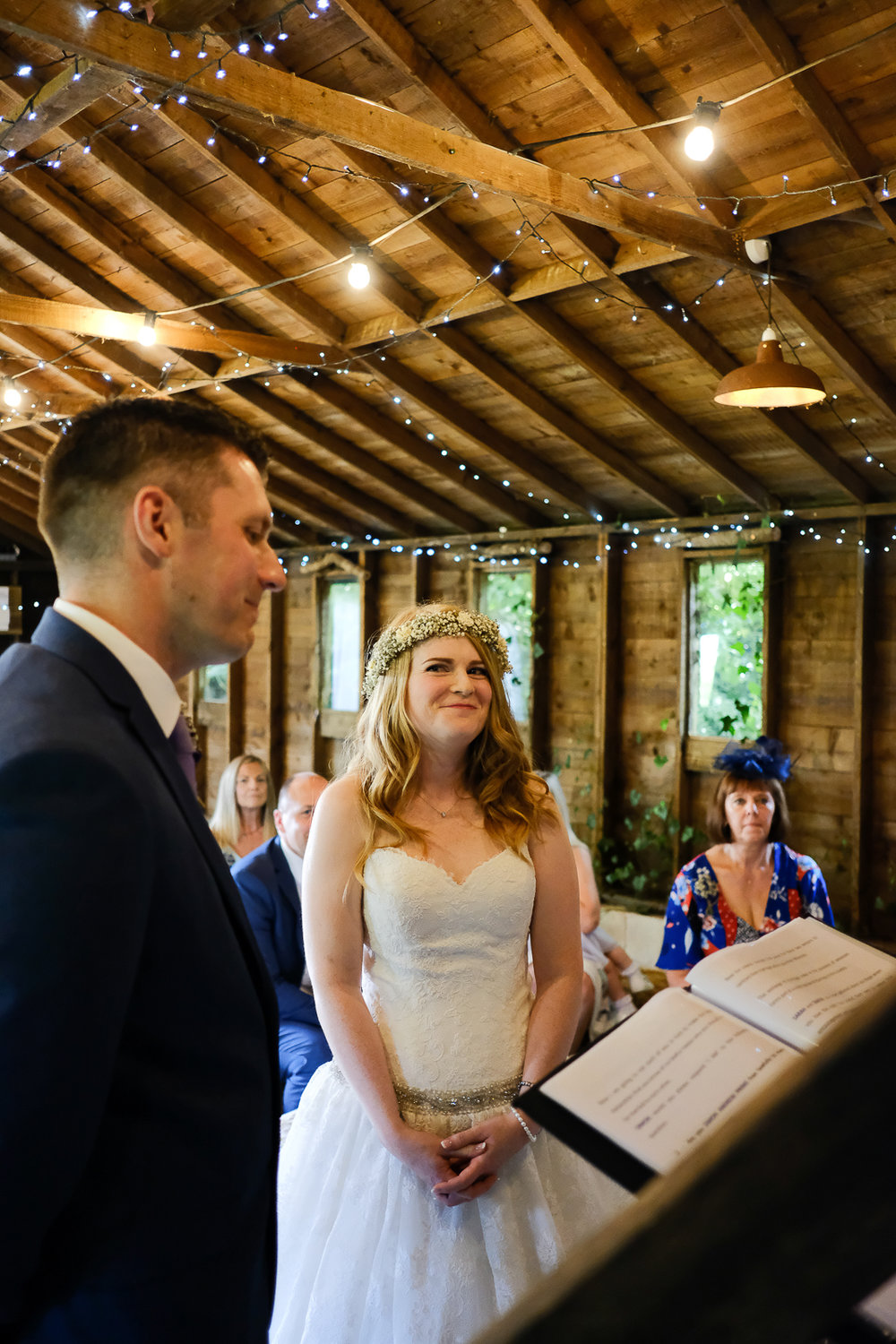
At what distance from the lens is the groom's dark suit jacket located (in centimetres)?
90

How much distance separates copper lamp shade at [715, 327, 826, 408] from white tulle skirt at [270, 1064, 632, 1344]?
2.70m

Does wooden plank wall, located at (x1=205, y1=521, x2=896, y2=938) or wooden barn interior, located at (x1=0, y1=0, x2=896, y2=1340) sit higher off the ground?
wooden barn interior, located at (x1=0, y1=0, x2=896, y2=1340)

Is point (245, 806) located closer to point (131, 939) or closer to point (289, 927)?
point (289, 927)

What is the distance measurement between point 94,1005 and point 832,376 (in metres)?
5.07

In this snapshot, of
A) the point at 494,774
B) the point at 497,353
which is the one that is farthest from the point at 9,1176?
the point at 497,353

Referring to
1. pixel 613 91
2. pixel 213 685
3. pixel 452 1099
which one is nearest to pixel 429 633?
pixel 452 1099

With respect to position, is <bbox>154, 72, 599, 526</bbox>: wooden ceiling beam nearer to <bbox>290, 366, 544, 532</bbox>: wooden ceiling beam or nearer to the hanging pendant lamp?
<bbox>290, 366, 544, 532</bbox>: wooden ceiling beam

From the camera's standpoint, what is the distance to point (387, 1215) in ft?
6.20

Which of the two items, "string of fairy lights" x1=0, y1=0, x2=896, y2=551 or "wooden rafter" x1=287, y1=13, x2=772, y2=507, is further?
"wooden rafter" x1=287, y1=13, x2=772, y2=507

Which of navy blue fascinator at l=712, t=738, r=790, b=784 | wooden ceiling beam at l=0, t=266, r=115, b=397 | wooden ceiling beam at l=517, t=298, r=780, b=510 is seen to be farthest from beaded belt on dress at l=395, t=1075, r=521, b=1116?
wooden ceiling beam at l=0, t=266, r=115, b=397

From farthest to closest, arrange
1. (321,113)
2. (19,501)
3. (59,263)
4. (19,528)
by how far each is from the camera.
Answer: (19,528) → (19,501) → (59,263) → (321,113)

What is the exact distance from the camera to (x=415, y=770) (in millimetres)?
2213

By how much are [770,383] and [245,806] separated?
3138 mm

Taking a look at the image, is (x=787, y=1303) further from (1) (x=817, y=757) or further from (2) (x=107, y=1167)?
(1) (x=817, y=757)
